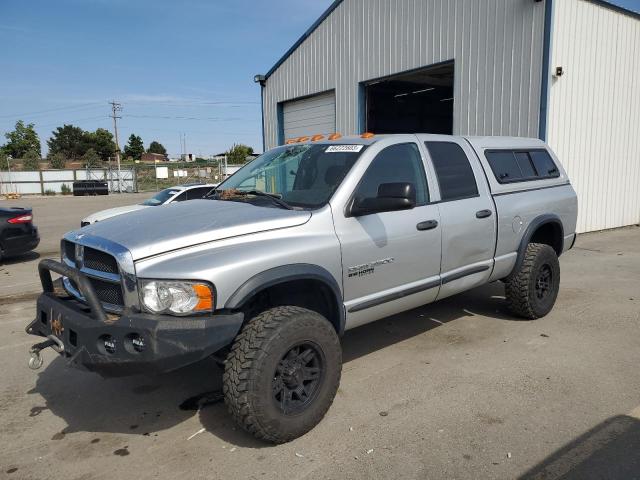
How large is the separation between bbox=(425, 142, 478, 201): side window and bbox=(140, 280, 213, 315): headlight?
2.33 m

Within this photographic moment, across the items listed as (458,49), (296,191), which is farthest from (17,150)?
(296,191)

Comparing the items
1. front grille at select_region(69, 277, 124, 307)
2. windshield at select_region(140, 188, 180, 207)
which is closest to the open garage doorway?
windshield at select_region(140, 188, 180, 207)

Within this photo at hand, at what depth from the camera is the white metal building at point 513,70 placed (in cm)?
984

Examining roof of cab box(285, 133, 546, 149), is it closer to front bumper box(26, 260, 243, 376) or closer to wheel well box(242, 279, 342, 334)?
wheel well box(242, 279, 342, 334)

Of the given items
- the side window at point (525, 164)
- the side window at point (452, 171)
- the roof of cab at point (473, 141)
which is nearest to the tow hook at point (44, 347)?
the roof of cab at point (473, 141)

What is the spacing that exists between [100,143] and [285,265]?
8442 centimetres

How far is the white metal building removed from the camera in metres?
9.84

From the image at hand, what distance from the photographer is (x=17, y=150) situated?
213 feet

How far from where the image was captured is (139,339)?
2678 mm

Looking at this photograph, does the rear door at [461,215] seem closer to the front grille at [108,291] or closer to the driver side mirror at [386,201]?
the driver side mirror at [386,201]

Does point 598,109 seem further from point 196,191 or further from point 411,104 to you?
point 196,191

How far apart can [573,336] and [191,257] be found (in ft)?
12.7

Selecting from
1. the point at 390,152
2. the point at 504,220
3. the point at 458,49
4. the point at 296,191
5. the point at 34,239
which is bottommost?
the point at 34,239

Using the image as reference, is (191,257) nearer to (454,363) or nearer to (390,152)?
(390,152)
